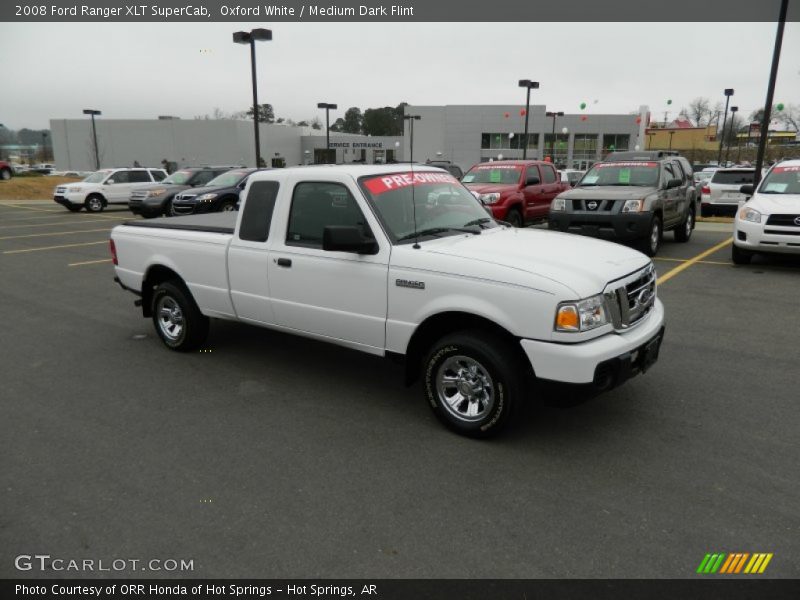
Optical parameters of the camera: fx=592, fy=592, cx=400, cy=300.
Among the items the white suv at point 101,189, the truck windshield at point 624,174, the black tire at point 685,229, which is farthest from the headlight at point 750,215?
the white suv at point 101,189

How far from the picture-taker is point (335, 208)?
4.76 metres

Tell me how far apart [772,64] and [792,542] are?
16440mm

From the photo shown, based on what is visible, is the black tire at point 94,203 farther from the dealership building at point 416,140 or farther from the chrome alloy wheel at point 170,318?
the dealership building at point 416,140

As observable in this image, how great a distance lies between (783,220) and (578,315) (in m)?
8.02

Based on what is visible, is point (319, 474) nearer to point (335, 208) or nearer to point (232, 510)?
Result: point (232, 510)

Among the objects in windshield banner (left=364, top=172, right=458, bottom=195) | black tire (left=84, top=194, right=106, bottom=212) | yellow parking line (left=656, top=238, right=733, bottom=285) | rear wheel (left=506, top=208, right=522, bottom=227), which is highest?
windshield banner (left=364, top=172, right=458, bottom=195)

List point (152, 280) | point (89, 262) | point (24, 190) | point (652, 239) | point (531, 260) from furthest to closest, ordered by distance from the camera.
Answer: point (24, 190) < point (89, 262) < point (652, 239) < point (152, 280) < point (531, 260)

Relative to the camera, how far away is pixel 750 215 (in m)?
10.1

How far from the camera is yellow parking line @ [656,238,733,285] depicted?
9.70m

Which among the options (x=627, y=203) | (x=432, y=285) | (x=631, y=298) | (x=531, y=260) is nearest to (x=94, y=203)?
(x=627, y=203)

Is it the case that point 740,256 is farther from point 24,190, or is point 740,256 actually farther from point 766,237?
point 24,190

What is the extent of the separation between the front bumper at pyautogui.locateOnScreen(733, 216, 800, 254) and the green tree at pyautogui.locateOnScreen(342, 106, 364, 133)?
125 m

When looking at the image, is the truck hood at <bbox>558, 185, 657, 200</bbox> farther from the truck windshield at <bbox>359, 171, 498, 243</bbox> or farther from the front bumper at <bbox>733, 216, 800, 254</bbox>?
the truck windshield at <bbox>359, 171, 498, 243</bbox>

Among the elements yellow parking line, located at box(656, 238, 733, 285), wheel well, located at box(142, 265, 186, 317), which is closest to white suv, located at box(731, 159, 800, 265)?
yellow parking line, located at box(656, 238, 733, 285)
